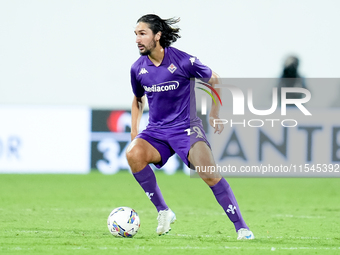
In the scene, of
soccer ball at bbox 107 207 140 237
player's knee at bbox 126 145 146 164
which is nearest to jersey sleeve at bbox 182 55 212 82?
player's knee at bbox 126 145 146 164

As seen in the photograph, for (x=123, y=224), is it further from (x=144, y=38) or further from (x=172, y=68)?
(x=144, y=38)

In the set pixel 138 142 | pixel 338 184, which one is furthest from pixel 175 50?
pixel 338 184

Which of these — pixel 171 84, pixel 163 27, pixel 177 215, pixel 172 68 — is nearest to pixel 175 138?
pixel 171 84

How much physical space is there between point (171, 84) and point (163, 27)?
0.62 m

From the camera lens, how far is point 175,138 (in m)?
6.07

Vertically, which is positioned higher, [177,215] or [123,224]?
[123,224]

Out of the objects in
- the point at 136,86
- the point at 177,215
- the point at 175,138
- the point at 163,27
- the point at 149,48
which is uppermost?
the point at 163,27

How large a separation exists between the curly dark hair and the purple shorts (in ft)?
2.85

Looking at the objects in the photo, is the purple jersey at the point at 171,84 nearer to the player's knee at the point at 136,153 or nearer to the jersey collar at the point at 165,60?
the jersey collar at the point at 165,60

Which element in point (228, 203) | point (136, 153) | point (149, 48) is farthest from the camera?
point (149, 48)

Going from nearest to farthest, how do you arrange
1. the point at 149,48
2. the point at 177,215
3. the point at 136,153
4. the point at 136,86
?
the point at 136,153 < the point at 149,48 < the point at 136,86 < the point at 177,215

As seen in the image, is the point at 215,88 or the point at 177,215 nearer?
the point at 215,88

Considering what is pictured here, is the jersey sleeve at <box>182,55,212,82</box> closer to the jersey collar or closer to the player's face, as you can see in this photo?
the jersey collar

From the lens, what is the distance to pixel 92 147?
1486cm
